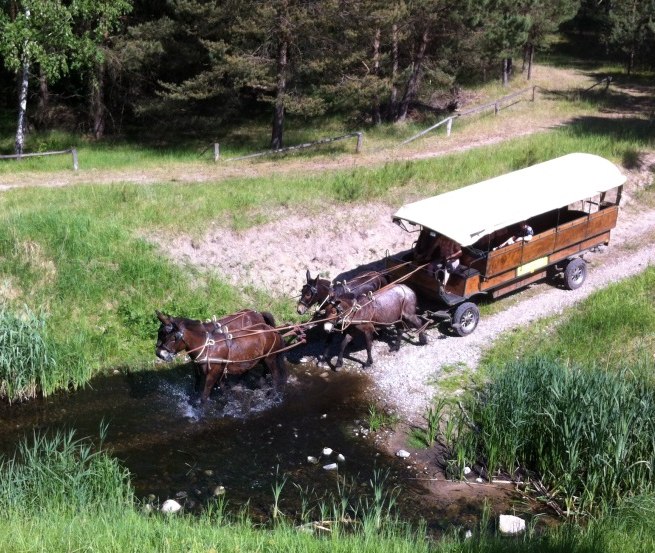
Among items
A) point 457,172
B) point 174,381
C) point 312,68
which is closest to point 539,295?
point 457,172

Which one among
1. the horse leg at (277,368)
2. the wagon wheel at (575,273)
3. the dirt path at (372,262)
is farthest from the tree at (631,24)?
the horse leg at (277,368)

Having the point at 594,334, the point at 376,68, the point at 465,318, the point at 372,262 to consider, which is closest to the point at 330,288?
the point at 465,318

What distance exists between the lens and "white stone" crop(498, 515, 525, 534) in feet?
36.4

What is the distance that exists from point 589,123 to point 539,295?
12.4m

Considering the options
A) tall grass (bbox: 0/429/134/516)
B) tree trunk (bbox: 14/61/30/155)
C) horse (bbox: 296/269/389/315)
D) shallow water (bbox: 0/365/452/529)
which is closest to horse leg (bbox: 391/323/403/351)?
horse (bbox: 296/269/389/315)

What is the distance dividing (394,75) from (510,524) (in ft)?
67.4

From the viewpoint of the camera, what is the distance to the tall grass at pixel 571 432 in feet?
37.5

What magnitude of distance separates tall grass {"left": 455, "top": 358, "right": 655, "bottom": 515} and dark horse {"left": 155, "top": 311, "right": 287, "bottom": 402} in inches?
161

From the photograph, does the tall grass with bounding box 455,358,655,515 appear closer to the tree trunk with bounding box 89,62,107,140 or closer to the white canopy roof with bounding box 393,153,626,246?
the white canopy roof with bounding box 393,153,626,246

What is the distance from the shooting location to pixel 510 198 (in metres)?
17.2

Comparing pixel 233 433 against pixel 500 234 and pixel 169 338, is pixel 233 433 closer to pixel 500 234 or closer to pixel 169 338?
pixel 169 338

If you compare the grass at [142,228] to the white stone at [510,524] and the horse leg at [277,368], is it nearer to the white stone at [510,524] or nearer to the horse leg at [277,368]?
the horse leg at [277,368]

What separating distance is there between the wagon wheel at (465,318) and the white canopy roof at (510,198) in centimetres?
185

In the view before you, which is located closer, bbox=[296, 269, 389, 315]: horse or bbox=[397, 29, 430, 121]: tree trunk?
bbox=[296, 269, 389, 315]: horse
